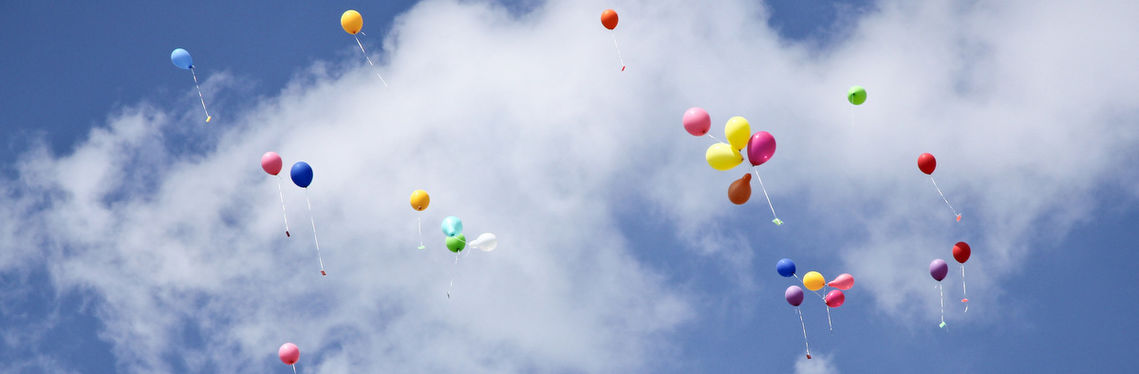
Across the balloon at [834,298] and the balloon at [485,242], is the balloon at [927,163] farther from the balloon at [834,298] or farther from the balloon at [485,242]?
the balloon at [485,242]

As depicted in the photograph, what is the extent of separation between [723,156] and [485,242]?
19.8 ft

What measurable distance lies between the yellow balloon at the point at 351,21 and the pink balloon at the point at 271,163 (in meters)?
2.95

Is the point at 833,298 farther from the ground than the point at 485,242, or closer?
closer

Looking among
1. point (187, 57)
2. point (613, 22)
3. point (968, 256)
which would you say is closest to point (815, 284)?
point (968, 256)

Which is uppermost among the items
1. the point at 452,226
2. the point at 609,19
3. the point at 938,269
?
the point at 609,19

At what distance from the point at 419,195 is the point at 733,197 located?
6.73 metres

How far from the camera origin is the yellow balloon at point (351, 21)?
961 inches

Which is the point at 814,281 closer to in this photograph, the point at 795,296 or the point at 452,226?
the point at 795,296

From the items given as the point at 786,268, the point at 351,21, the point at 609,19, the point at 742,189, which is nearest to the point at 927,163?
the point at 786,268

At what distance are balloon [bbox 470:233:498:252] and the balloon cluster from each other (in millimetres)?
5433

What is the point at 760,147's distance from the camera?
21219 millimetres

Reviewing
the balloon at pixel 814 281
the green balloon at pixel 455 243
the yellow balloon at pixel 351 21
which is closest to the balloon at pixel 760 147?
the balloon at pixel 814 281

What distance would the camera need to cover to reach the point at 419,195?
81.4ft

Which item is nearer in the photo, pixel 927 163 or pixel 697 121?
pixel 697 121
